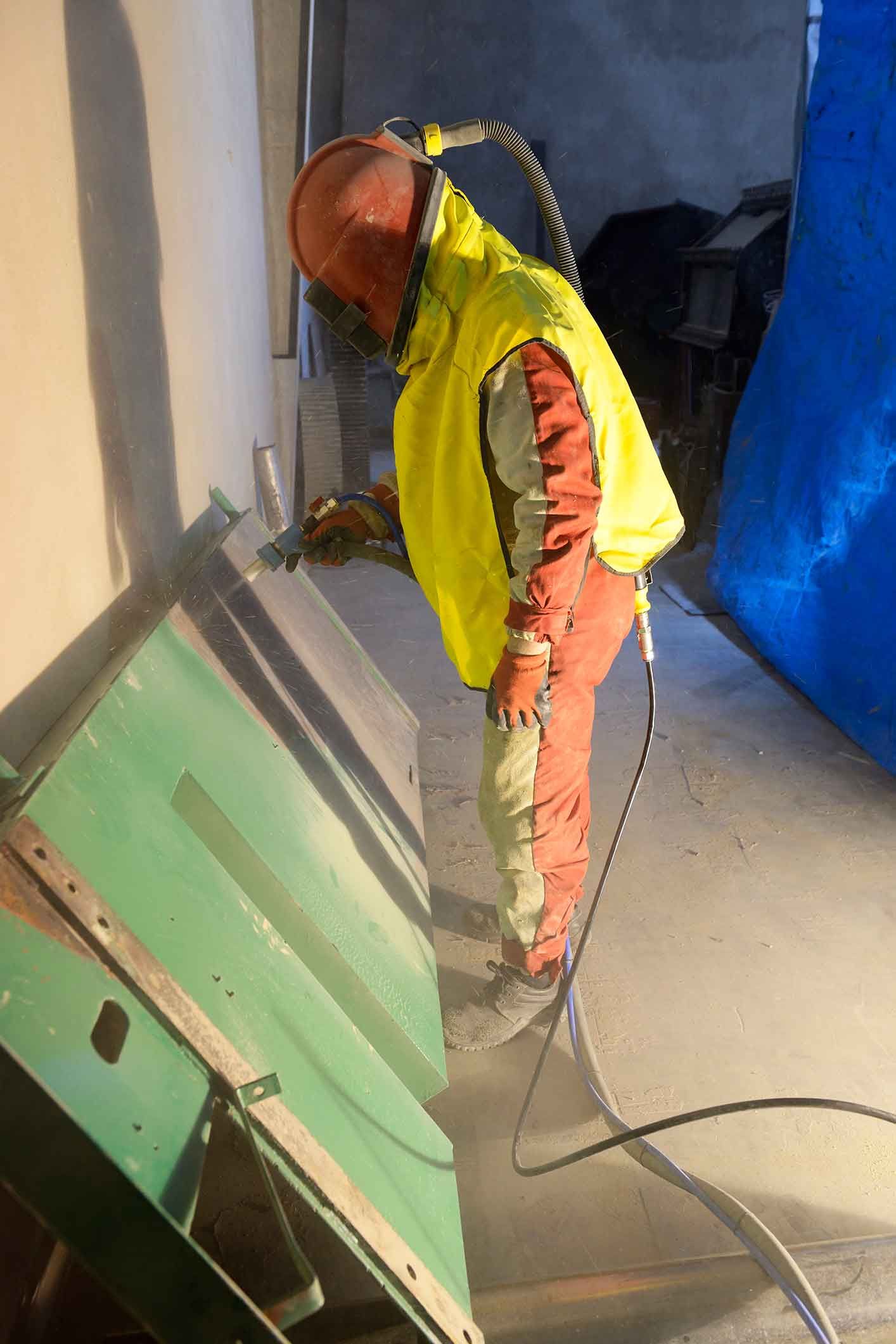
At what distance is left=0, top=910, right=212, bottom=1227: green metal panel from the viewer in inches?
30.2

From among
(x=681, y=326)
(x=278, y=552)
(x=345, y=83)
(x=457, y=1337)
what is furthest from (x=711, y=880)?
(x=345, y=83)

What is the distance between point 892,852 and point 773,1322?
1.73 m

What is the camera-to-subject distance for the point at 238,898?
4.25ft

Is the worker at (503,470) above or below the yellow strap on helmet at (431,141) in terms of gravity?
below

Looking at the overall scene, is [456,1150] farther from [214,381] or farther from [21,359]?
[214,381]

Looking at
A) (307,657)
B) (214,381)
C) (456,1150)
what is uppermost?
(214,381)

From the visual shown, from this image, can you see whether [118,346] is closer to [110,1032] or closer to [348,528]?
[348,528]

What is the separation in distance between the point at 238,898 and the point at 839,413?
11.1ft

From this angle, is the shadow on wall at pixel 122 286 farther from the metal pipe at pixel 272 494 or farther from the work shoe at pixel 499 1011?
the work shoe at pixel 499 1011

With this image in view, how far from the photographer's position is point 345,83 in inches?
317

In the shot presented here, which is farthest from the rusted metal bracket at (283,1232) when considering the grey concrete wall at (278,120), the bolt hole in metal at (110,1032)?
the grey concrete wall at (278,120)

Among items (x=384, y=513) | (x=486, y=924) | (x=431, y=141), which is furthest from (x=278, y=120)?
(x=486, y=924)

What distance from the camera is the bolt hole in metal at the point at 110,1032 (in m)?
0.86

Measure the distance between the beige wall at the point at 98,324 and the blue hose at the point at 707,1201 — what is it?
1.40 meters
